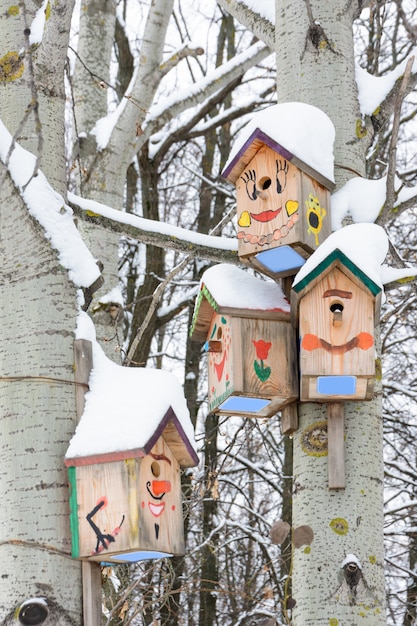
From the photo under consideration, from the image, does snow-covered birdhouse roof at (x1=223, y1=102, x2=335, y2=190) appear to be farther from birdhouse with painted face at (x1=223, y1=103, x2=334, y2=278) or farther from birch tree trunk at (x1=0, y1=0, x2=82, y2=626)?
birch tree trunk at (x1=0, y1=0, x2=82, y2=626)

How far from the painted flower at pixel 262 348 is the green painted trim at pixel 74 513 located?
3.39ft

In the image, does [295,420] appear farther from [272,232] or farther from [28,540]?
[28,540]

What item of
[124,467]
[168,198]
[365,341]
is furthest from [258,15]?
[168,198]

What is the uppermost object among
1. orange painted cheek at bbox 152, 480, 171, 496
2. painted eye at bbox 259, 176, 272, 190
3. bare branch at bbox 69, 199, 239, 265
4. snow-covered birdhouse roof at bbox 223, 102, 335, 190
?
snow-covered birdhouse roof at bbox 223, 102, 335, 190

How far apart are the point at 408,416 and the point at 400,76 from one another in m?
5.18

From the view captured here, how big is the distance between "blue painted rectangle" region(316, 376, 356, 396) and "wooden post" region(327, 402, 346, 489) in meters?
0.06

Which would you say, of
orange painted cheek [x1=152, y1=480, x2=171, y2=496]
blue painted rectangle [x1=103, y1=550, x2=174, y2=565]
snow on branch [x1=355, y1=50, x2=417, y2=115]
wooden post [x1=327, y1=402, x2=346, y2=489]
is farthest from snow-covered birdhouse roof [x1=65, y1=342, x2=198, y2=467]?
snow on branch [x1=355, y1=50, x2=417, y2=115]

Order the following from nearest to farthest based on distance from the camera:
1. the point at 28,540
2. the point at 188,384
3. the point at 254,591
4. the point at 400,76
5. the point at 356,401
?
1. the point at 28,540
2. the point at 356,401
3. the point at 400,76
4. the point at 188,384
5. the point at 254,591

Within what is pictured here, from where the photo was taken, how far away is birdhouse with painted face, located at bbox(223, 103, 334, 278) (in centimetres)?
346

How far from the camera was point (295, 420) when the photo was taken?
3.41 meters

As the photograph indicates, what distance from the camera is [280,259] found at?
11.6ft

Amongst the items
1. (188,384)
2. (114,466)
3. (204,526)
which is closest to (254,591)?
(204,526)

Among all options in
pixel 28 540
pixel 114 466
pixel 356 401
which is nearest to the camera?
pixel 28 540

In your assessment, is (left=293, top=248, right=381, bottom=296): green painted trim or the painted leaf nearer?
(left=293, top=248, right=381, bottom=296): green painted trim
